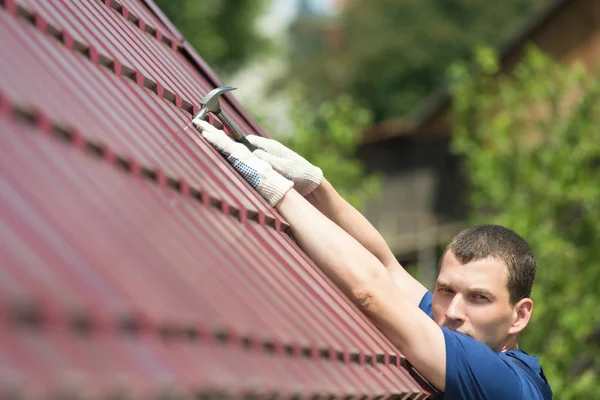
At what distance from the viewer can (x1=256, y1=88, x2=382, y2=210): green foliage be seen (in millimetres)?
14383

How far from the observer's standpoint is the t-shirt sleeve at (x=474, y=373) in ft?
12.9

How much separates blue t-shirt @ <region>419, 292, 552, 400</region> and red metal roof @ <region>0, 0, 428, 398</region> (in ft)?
→ 0.51

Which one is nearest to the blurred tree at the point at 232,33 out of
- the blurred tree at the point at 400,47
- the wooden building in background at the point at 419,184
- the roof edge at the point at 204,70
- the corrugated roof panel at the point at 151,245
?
the wooden building in background at the point at 419,184

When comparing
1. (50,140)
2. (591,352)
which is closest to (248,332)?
(50,140)

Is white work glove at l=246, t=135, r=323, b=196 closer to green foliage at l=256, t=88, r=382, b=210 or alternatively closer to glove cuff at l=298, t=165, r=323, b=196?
glove cuff at l=298, t=165, r=323, b=196

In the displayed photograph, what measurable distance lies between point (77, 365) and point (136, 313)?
0.93 ft

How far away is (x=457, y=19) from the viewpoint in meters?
44.2

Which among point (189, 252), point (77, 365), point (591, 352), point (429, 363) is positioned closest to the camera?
point (77, 365)

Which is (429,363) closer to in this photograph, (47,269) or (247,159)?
(247,159)

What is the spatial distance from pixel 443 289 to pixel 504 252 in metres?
0.30

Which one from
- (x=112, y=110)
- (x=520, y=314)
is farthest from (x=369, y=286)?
(x=112, y=110)

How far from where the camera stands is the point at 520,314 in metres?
4.55

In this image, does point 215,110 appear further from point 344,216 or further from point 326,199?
point 344,216

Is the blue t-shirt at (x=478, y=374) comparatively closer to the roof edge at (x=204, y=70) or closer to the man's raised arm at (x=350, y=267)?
the man's raised arm at (x=350, y=267)
